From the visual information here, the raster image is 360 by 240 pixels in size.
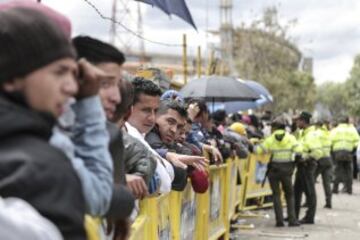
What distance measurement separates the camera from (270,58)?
54719mm

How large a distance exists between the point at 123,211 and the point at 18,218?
0.64 m

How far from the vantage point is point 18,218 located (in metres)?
1.77

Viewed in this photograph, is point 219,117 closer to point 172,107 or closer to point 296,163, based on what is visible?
point 296,163

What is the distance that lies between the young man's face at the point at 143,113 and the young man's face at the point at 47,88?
256 centimetres

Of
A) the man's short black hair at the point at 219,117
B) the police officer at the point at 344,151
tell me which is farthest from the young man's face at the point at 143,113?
the police officer at the point at 344,151

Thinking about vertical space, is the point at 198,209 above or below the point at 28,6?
below

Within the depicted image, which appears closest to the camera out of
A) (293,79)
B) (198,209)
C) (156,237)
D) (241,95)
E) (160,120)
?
(156,237)

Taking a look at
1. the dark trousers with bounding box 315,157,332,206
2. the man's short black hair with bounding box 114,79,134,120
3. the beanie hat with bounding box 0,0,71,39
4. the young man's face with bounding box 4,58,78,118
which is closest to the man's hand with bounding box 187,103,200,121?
the man's short black hair with bounding box 114,79,134,120

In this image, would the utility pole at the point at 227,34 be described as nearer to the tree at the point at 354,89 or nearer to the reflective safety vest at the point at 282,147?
the tree at the point at 354,89

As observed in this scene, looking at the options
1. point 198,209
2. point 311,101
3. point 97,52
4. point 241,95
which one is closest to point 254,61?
point 311,101

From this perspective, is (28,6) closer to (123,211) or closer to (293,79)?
(123,211)

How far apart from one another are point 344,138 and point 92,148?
2010 centimetres

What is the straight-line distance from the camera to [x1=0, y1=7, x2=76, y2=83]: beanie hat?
1.86m

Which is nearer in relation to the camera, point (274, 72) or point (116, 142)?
point (116, 142)
